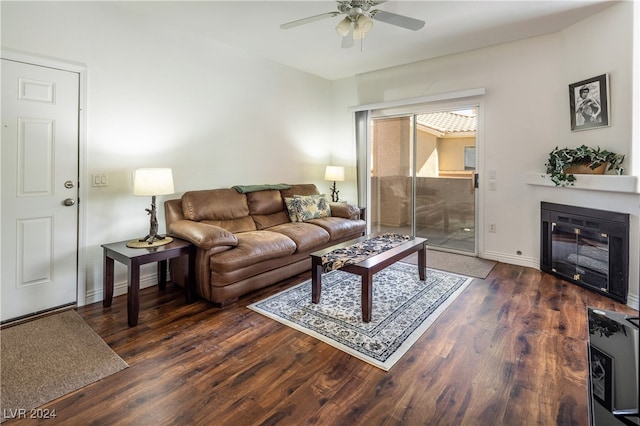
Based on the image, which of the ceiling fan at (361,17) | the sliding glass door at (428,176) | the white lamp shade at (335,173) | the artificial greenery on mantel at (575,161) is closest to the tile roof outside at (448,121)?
the sliding glass door at (428,176)

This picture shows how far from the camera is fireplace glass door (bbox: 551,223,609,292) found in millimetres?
3138

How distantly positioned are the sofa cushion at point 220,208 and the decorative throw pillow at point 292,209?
0.55 metres

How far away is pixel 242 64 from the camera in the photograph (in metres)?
4.17

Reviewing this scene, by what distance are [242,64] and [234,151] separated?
1.10m

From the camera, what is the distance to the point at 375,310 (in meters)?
2.74

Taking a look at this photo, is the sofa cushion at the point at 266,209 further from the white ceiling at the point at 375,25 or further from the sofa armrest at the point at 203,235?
the white ceiling at the point at 375,25

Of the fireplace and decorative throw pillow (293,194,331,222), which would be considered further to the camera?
decorative throw pillow (293,194,331,222)

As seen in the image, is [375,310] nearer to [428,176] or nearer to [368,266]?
[368,266]

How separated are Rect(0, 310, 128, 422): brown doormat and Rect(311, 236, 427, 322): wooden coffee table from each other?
148 centimetres

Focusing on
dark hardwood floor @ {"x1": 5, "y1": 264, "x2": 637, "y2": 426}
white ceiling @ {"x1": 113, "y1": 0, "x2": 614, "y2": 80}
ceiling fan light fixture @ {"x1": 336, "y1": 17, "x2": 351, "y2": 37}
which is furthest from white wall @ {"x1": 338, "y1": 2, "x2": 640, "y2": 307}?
ceiling fan light fixture @ {"x1": 336, "y1": 17, "x2": 351, "y2": 37}

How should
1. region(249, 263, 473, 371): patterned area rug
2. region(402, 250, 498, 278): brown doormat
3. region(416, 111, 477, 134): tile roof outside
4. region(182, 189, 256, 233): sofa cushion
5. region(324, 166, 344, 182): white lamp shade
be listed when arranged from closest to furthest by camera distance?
region(249, 263, 473, 371): patterned area rug < region(182, 189, 256, 233): sofa cushion < region(402, 250, 498, 278): brown doormat < region(416, 111, 477, 134): tile roof outside < region(324, 166, 344, 182): white lamp shade

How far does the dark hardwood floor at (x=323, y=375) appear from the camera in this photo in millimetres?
1616

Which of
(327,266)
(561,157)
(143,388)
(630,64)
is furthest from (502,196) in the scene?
(143,388)

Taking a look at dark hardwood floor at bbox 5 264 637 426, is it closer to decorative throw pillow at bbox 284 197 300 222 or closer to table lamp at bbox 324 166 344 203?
decorative throw pillow at bbox 284 197 300 222
